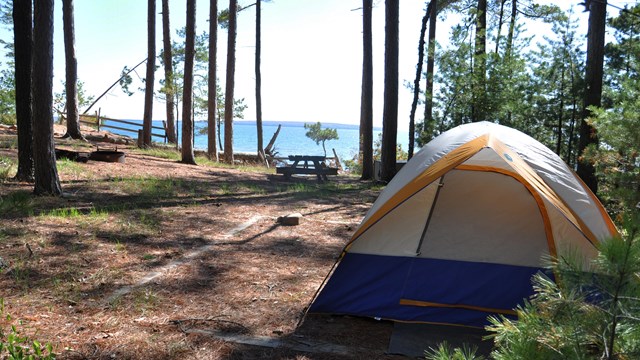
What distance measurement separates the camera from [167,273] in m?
4.92

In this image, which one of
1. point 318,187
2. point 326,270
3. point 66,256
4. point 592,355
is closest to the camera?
point 592,355

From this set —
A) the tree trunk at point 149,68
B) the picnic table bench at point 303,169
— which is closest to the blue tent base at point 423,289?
the picnic table bench at point 303,169

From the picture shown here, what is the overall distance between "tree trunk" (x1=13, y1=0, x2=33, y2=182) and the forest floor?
48cm

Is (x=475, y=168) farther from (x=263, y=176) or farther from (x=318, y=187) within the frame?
(x=263, y=176)

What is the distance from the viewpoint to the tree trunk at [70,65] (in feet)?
50.5

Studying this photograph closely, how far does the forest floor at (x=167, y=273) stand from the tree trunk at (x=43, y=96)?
41 centimetres

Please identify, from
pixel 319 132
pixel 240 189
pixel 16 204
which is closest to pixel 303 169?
pixel 240 189

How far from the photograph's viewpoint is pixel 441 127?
522 inches

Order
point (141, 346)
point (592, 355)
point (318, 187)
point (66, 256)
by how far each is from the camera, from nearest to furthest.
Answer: point (592, 355), point (141, 346), point (66, 256), point (318, 187)

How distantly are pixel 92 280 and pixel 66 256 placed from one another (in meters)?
0.72

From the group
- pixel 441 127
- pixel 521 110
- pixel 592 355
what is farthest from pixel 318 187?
pixel 592 355

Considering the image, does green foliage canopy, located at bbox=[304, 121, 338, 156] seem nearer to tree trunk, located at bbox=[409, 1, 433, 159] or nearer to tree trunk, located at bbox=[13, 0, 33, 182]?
tree trunk, located at bbox=[409, 1, 433, 159]

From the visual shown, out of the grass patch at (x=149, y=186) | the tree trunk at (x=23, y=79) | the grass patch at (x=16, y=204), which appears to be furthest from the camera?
the grass patch at (x=149, y=186)

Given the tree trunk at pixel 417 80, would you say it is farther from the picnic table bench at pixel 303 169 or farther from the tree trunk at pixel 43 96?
the tree trunk at pixel 43 96
